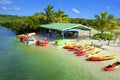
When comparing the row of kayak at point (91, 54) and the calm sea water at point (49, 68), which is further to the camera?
the row of kayak at point (91, 54)

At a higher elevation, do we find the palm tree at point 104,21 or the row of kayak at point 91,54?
the palm tree at point 104,21

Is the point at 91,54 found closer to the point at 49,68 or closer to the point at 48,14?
the point at 49,68

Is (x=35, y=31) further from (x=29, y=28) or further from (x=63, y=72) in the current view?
(x=63, y=72)

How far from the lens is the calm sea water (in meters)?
19.5

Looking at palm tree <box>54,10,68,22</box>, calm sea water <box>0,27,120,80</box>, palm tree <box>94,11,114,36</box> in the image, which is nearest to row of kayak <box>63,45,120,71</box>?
calm sea water <box>0,27,120,80</box>

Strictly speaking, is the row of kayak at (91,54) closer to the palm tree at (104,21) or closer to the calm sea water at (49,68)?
the calm sea water at (49,68)

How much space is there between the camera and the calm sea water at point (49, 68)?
19.5 metres

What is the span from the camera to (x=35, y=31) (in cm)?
5891

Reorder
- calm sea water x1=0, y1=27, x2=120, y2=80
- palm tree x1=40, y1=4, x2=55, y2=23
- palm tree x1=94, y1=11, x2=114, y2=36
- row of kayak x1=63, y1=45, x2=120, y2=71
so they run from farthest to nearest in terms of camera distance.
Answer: palm tree x1=40, y1=4, x2=55, y2=23 < palm tree x1=94, y1=11, x2=114, y2=36 < row of kayak x1=63, y1=45, x2=120, y2=71 < calm sea water x1=0, y1=27, x2=120, y2=80

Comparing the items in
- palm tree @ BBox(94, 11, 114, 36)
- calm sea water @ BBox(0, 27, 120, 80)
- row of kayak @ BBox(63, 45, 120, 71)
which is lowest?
calm sea water @ BBox(0, 27, 120, 80)

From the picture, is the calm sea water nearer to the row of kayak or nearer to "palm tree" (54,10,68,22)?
the row of kayak

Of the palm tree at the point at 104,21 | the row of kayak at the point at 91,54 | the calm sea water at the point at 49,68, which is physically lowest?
the calm sea water at the point at 49,68

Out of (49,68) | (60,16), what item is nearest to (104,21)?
(60,16)

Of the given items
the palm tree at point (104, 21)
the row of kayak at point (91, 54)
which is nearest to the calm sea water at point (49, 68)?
the row of kayak at point (91, 54)
